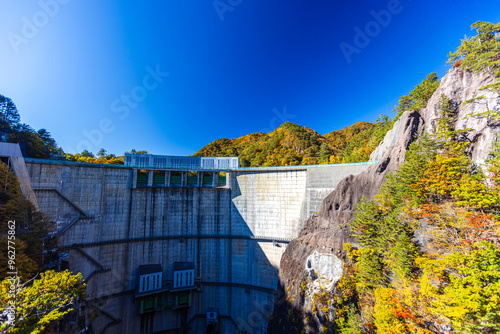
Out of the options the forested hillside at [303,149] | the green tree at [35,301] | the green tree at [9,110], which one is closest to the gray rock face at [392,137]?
the forested hillside at [303,149]

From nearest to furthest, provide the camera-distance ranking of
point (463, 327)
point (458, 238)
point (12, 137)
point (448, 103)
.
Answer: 1. point (463, 327)
2. point (458, 238)
3. point (448, 103)
4. point (12, 137)

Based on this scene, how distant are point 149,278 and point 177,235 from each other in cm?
548

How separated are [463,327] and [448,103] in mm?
16360

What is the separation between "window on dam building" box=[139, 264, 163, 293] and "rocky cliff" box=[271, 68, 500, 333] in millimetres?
14255

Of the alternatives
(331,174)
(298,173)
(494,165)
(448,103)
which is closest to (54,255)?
(298,173)

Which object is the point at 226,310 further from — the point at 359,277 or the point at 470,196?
the point at 470,196

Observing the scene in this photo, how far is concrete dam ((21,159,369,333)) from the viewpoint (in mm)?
21500

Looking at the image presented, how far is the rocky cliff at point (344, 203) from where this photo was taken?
14977 mm

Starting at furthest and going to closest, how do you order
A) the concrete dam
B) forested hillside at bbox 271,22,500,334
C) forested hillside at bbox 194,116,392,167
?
forested hillside at bbox 194,116,392,167 < the concrete dam < forested hillside at bbox 271,22,500,334

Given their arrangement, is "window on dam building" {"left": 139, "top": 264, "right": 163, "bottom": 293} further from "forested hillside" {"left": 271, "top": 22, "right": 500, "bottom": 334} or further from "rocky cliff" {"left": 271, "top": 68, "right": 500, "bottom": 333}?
"forested hillside" {"left": 271, "top": 22, "right": 500, "bottom": 334}

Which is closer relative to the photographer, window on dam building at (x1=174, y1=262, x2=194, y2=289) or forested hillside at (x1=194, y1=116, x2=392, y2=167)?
window on dam building at (x1=174, y1=262, x2=194, y2=289)

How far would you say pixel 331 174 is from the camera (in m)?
23.6

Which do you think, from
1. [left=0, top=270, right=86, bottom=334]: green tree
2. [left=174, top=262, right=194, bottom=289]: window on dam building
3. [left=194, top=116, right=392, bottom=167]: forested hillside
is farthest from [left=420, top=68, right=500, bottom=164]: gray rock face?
[left=174, top=262, right=194, bottom=289]: window on dam building

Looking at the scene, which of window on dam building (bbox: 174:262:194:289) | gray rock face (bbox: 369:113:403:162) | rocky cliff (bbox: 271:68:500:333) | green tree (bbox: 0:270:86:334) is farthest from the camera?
window on dam building (bbox: 174:262:194:289)
